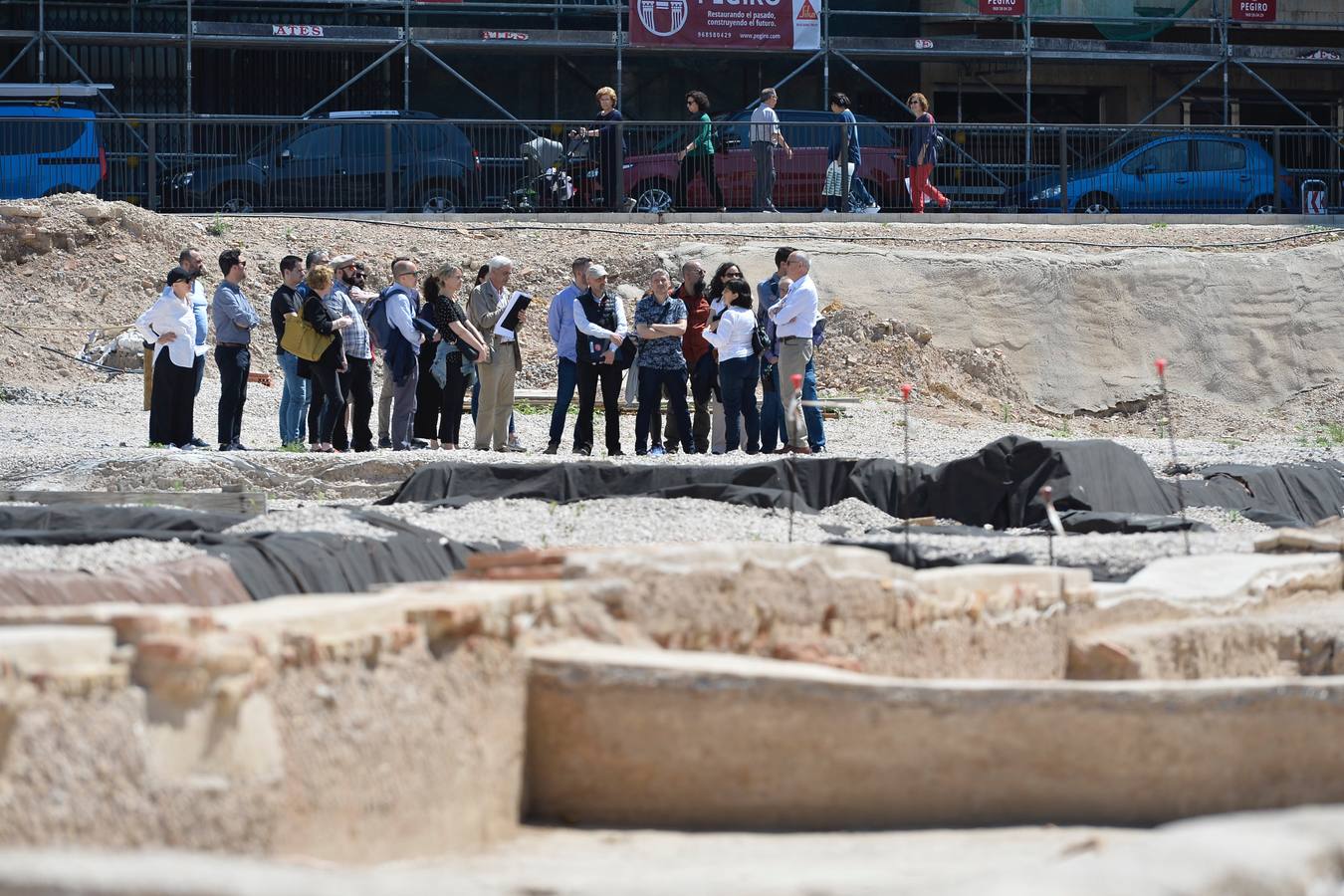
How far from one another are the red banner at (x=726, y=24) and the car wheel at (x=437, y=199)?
3.93m

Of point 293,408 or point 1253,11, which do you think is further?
point 1253,11

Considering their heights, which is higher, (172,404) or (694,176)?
(694,176)

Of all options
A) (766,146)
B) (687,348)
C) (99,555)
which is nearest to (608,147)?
(766,146)

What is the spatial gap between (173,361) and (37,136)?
10.1 meters

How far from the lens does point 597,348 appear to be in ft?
48.3

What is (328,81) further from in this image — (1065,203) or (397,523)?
(397,523)

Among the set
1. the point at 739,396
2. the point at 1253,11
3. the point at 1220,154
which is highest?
the point at 1253,11

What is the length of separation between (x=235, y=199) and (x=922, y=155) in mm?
8762

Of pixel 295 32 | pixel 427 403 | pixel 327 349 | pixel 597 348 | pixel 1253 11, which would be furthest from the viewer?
pixel 1253 11

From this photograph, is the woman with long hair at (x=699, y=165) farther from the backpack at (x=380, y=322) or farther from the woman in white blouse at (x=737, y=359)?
the backpack at (x=380, y=322)

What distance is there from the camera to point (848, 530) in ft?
38.8

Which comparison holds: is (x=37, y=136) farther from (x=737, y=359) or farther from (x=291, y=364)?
(x=737, y=359)

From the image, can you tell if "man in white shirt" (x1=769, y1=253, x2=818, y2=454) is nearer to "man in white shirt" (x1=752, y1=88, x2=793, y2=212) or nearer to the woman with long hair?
"man in white shirt" (x1=752, y1=88, x2=793, y2=212)

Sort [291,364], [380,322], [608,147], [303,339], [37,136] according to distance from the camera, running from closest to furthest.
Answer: [303,339], [291,364], [380,322], [37,136], [608,147]
